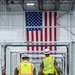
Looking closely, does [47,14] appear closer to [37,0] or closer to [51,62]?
[37,0]

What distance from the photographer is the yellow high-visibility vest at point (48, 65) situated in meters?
7.57

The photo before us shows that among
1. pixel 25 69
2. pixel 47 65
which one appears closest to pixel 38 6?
pixel 47 65

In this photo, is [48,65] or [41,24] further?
[41,24]

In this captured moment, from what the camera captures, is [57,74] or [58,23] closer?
[57,74]

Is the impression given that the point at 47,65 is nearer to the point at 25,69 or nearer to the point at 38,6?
the point at 25,69

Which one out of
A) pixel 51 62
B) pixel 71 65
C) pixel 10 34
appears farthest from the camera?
pixel 10 34

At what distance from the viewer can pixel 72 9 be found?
66.3 feet

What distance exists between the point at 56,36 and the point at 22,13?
2584 mm

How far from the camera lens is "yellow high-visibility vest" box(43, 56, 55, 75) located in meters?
7.57

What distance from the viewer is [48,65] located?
7594 millimetres

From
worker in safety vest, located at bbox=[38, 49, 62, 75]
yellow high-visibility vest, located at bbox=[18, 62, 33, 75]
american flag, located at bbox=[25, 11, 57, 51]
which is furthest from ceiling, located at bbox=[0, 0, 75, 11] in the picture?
yellow high-visibility vest, located at bbox=[18, 62, 33, 75]

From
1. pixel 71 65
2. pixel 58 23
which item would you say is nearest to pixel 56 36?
pixel 58 23

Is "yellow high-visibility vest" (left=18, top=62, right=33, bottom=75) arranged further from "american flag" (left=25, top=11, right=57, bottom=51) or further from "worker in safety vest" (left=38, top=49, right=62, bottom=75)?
"american flag" (left=25, top=11, right=57, bottom=51)

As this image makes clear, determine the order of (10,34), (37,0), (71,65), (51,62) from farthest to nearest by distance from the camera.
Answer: (37,0) → (10,34) → (71,65) → (51,62)
